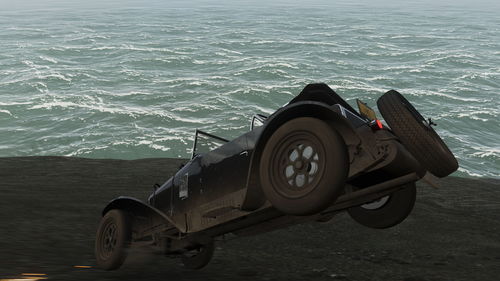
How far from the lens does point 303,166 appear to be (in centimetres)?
497

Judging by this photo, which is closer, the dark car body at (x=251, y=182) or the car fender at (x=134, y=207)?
the dark car body at (x=251, y=182)

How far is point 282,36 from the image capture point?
11619 cm

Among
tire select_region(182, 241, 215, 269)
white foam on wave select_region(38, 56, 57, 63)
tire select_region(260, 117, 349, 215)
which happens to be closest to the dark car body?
tire select_region(260, 117, 349, 215)

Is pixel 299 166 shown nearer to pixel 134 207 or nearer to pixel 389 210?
pixel 389 210

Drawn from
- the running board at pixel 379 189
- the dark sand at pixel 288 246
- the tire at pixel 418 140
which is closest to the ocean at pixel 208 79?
the dark sand at pixel 288 246

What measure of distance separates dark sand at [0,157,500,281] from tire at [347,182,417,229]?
3.98ft

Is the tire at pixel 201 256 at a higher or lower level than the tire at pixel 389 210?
lower

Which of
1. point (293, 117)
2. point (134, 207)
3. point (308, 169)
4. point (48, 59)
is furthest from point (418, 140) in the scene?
point (48, 59)

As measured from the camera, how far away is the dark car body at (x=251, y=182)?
5059 millimetres

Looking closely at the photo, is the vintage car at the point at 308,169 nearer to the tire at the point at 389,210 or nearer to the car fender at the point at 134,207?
the tire at the point at 389,210

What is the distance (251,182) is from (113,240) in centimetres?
270

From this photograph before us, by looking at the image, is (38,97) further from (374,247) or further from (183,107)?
(374,247)

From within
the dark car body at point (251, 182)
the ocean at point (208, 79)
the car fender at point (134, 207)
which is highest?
the dark car body at point (251, 182)

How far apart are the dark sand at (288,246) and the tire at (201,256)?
106mm
